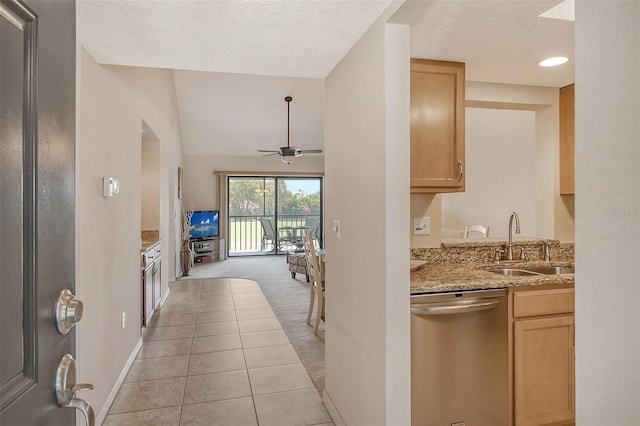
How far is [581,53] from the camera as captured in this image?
695mm

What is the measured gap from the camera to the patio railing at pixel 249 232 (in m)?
10.2

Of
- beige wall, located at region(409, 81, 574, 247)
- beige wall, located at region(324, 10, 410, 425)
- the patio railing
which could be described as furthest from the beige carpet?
beige wall, located at region(409, 81, 574, 247)

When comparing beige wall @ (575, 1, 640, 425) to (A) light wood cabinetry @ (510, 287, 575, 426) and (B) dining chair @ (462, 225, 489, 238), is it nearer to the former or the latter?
(A) light wood cabinetry @ (510, 287, 575, 426)

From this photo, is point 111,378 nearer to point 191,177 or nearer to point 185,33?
point 185,33

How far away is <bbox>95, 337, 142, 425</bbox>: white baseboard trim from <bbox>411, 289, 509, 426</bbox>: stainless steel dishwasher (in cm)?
187

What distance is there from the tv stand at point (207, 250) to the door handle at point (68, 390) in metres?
8.25

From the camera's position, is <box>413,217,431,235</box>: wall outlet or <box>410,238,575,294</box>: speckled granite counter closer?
<box>410,238,575,294</box>: speckled granite counter

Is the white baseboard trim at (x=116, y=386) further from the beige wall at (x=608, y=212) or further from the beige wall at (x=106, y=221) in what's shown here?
the beige wall at (x=608, y=212)

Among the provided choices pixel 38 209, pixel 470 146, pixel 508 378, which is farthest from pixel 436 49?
pixel 470 146

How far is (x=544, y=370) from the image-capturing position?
217cm

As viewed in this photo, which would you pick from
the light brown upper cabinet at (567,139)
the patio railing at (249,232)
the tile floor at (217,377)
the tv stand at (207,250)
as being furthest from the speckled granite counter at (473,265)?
the patio railing at (249,232)

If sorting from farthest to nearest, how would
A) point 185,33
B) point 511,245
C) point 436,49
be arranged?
1. point 511,245
2. point 436,49
3. point 185,33

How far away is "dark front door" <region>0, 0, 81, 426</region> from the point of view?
2.00 ft

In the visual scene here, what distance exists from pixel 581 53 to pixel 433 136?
5.72ft
